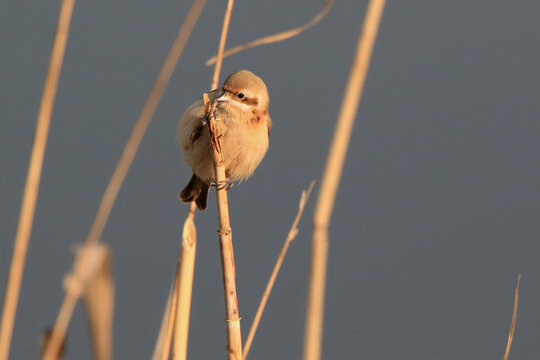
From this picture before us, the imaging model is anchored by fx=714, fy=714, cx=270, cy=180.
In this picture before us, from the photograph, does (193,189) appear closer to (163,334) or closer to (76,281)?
(163,334)

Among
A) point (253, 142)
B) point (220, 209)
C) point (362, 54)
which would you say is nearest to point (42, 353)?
point (362, 54)

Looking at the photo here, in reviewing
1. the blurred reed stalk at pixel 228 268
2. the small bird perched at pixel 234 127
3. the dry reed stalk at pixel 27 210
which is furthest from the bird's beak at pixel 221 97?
the dry reed stalk at pixel 27 210

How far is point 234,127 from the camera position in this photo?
2.04 m

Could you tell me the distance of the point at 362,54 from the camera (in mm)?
645

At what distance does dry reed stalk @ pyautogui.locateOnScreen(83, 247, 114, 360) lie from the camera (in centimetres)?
55

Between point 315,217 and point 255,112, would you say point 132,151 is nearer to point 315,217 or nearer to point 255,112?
point 315,217

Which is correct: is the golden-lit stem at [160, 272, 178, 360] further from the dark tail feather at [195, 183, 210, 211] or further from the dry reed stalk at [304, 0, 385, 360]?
the dark tail feather at [195, 183, 210, 211]

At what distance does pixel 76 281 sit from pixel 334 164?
0.25 metres

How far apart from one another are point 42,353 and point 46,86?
0.26 meters

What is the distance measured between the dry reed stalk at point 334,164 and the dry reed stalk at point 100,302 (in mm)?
194

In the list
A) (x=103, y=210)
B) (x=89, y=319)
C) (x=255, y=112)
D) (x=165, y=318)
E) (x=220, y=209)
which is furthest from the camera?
(x=255, y=112)

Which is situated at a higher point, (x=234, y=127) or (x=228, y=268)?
(x=234, y=127)

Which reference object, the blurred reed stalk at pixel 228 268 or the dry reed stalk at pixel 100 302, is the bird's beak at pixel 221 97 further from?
the dry reed stalk at pixel 100 302

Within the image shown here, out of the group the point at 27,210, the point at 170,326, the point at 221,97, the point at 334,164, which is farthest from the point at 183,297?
the point at 221,97
